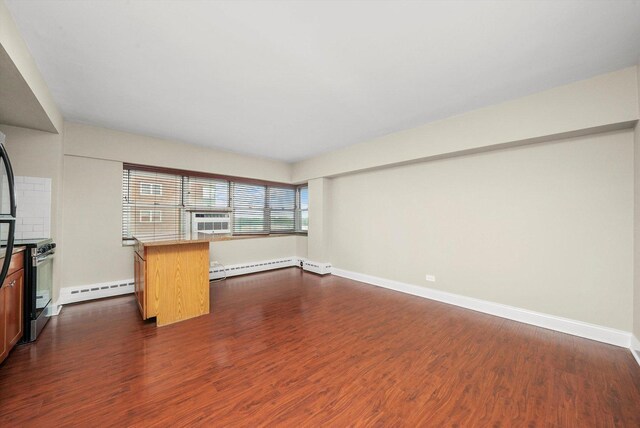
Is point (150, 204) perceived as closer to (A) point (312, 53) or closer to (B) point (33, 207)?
(B) point (33, 207)

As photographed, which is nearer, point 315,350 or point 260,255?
point 315,350

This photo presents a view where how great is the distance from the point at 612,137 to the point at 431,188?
1884 mm

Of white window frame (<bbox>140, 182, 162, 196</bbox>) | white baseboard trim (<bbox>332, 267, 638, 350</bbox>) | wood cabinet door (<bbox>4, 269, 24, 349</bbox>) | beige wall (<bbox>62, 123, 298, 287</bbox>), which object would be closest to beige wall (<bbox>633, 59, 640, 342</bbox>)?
white baseboard trim (<bbox>332, 267, 638, 350</bbox>)

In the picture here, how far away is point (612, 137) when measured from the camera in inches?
97.9

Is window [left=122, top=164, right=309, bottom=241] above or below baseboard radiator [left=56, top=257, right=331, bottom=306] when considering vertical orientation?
above

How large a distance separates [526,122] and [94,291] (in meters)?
6.24

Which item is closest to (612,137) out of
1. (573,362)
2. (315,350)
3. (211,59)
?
(573,362)

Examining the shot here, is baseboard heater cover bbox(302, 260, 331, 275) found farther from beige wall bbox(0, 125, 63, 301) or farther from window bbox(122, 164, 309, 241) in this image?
beige wall bbox(0, 125, 63, 301)

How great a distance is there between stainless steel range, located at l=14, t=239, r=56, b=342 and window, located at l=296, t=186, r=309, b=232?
14.5 feet

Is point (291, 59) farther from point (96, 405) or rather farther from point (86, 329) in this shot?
point (86, 329)

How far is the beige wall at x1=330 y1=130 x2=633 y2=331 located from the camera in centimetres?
249

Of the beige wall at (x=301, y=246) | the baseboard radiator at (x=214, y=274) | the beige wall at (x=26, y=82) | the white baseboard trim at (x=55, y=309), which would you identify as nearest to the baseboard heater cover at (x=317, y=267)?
the baseboard radiator at (x=214, y=274)

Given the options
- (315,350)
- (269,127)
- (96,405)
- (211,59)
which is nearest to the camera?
(96,405)

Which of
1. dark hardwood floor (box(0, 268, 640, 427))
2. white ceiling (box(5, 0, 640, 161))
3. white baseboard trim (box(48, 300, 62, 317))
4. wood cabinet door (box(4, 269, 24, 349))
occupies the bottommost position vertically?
dark hardwood floor (box(0, 268, 640, 427))
